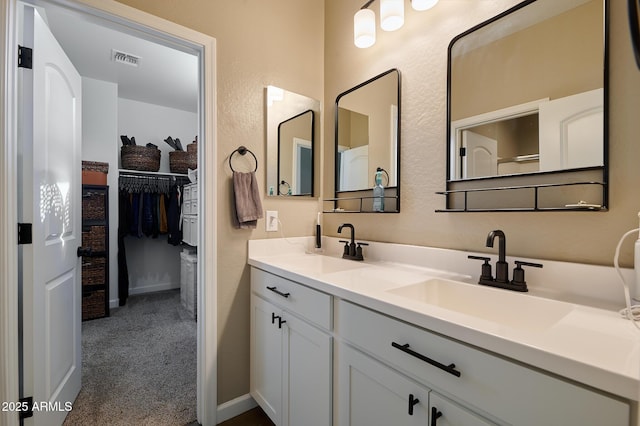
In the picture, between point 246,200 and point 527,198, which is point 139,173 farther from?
point 527,198

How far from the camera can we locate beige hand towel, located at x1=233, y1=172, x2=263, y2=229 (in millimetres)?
1543

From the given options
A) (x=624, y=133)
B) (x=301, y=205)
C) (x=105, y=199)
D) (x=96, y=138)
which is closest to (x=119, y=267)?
(x=105, y=199)

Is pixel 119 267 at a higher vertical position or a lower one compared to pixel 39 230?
lower

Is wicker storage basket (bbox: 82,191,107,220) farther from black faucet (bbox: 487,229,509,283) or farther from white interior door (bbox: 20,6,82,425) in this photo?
black faucet (bbox: 487,229,509,283)

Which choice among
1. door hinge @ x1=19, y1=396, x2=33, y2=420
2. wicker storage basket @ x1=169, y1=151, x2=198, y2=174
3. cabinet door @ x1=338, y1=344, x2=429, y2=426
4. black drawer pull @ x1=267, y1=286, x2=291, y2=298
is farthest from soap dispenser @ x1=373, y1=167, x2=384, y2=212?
wicker storage basket @ x1=169, y1=151, x2=198, y2=174

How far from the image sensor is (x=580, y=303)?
858mm

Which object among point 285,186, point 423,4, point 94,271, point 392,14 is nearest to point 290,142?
point 285,186

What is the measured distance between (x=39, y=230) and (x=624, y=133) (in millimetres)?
2274

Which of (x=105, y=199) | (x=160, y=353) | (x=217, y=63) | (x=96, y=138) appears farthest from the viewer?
(x=96, y=138)

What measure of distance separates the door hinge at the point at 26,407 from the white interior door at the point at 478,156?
2.14 metres

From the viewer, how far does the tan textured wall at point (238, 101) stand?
5.06 ft

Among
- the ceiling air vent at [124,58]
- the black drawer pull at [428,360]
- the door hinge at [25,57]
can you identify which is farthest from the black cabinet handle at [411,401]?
the ceiling air vent at [124,58]

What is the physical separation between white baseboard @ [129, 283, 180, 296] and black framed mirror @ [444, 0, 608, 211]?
411cm

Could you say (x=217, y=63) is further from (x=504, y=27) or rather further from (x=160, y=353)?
(x=160, y=353)
